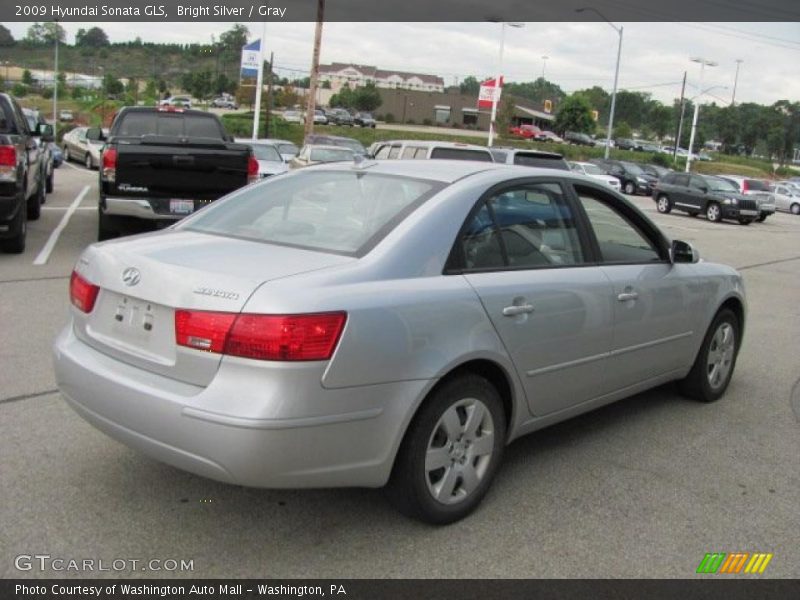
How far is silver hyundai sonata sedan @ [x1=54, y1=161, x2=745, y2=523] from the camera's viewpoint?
116 inches

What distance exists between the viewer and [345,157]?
750 inches

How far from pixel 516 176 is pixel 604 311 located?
877 mm

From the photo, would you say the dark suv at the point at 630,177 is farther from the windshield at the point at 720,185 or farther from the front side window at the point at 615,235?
the front side window at the point at 615,235

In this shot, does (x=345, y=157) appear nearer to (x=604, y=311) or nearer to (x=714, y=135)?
(x=604, y=311)

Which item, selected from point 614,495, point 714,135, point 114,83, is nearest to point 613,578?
point 614,495

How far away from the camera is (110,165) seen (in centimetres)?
1002

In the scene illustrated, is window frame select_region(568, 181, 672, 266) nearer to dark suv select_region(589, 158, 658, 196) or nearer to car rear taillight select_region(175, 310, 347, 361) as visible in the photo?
car rear taillight select_region(175, 310, 347, 361)

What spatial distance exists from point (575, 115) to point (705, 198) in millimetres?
76648

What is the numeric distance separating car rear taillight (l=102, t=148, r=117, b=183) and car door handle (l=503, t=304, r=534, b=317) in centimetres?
763

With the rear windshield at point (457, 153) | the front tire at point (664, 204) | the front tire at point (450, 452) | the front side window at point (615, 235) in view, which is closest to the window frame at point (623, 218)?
the front side window at point (615, 235)

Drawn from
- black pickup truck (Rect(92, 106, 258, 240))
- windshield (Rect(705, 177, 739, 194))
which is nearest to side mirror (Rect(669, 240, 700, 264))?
black pickup truck (Rect(92, 106, 258, 240))

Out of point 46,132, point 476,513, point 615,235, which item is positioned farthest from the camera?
point 46,132

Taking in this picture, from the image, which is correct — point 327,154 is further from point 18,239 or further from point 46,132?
point 18,239

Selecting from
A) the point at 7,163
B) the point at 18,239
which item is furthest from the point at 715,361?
the point at 18,239
